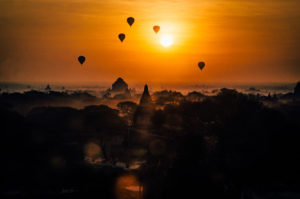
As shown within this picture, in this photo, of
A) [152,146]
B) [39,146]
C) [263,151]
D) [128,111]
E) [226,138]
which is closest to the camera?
[263,151]

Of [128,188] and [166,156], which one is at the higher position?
[166,156]

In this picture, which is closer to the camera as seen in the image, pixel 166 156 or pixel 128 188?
pixel 128 188

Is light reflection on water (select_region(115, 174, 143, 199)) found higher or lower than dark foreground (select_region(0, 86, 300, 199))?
lower

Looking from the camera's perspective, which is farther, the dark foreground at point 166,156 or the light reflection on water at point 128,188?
the dark foreground at point 166,156

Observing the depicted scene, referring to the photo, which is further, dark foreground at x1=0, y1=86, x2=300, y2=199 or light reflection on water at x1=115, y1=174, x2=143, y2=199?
dark foreground at x1=0, y1=86, x2=300, y2=199

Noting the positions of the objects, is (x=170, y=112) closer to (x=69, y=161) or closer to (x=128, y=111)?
(x=69, y=161)

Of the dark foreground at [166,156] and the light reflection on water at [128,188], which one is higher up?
the dark foreground at [166,156]

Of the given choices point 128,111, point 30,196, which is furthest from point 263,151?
point 128,111

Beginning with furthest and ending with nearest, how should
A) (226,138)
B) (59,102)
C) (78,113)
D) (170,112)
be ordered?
(59,102) < (78,113) < (170,112) < (226,138)
